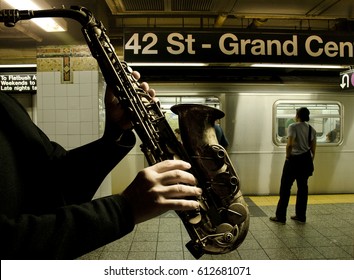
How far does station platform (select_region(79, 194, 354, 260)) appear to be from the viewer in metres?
3.85

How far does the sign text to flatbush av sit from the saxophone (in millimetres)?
1873

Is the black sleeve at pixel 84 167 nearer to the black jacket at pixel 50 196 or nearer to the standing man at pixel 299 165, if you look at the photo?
the black jacket at pixel 50 196

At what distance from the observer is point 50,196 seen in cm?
119

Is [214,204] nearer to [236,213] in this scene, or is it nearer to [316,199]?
[236,213]

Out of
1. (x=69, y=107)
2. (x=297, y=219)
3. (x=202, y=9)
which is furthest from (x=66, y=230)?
(x=297, y=219)

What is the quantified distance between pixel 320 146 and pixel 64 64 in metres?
5.17

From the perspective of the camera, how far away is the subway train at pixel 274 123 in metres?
6.30

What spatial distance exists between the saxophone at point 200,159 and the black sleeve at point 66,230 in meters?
0.27

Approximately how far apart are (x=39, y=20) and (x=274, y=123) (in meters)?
4.60

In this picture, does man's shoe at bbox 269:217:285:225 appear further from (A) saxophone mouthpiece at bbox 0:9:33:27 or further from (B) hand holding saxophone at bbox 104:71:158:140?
(A) saxophone mouthpiece at bbox 0:9:33:27

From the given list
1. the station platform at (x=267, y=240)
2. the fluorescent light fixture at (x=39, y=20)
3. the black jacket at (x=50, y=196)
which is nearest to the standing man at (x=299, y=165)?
the station platform at (x=267, y=240)

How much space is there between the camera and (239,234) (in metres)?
1.19

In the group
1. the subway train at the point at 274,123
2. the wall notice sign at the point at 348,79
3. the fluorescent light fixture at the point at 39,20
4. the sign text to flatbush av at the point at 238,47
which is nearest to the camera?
the sign text to flatbush av at the point at 238,47

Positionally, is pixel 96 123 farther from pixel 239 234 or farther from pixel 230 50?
pixel 239 234
